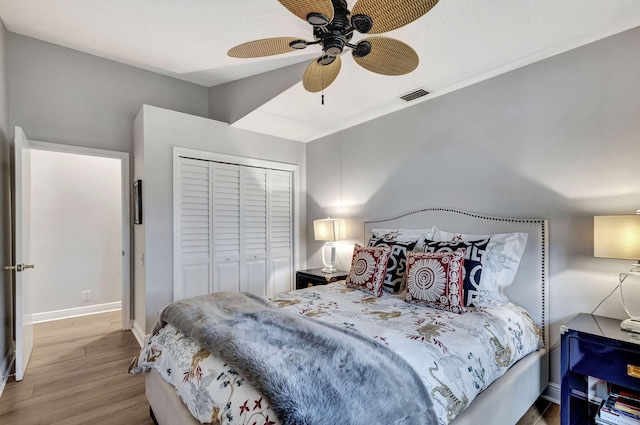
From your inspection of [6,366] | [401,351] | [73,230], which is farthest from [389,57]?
[73,230]

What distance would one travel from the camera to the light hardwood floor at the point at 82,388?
2035 millimetres

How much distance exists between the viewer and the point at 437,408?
1218mm

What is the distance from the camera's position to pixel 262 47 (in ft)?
5.68

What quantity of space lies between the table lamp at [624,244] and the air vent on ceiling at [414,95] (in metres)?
1.68

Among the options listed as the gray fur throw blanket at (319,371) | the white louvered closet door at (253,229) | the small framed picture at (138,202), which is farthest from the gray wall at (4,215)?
the gray fur throw blanket at (319,371)

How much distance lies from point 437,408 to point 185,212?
3.03m

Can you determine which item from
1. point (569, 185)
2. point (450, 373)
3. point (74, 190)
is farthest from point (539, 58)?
point (74, 190)

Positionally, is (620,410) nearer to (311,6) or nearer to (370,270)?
(370,270)

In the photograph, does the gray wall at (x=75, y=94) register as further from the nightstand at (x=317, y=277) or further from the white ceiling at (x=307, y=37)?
the nightstand at (x=317, y=277)

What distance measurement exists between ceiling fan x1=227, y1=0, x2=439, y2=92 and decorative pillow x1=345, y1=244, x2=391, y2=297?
1375 mm

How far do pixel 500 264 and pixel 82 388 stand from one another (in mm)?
3251

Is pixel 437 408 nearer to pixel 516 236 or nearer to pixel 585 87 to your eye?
pixel 516 236

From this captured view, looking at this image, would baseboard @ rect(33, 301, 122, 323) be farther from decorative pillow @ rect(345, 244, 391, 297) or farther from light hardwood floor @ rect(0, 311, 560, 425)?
decorative pillow @ rect(345, 244, 391, 297)

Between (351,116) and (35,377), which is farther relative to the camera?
(351,116)
